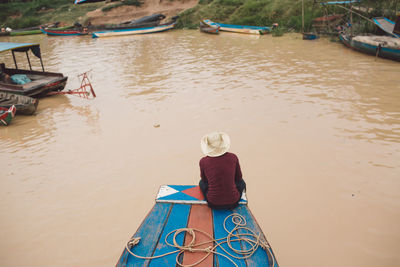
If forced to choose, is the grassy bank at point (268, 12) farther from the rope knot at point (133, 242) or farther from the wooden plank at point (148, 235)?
the rope knot at point (133, 242)

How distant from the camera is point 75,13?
39438 mm

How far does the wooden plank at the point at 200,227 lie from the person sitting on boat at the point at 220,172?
130 millimetres

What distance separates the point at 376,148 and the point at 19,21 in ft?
159

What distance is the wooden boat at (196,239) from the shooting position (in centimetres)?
228

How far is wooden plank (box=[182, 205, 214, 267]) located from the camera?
2.28m

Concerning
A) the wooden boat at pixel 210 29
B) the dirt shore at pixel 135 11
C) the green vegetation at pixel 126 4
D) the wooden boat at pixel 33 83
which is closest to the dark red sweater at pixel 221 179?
the wooden boat at pixel 33 83

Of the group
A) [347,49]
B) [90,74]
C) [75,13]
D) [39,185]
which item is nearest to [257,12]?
[347,49]

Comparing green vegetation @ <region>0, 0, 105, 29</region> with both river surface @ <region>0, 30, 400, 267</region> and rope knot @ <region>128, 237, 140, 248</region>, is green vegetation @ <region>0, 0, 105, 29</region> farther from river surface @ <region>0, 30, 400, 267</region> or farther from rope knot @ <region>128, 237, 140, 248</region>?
rope knot @ <region>128, 237, 140, 248</region>

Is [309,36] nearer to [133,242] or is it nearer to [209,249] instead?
[209,249]

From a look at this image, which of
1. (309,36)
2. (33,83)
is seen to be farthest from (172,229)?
(309,36)

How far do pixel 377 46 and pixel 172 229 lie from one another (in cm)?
1339

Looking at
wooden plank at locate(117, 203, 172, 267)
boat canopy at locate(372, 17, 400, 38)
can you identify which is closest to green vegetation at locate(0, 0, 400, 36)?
boat canopy at locate(372, 17, 400, 38)

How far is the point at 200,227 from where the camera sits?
2.68 meters

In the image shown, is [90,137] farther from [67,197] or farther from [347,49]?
[347,49]
